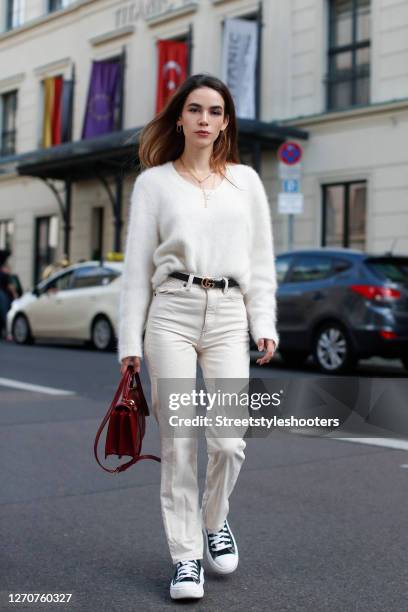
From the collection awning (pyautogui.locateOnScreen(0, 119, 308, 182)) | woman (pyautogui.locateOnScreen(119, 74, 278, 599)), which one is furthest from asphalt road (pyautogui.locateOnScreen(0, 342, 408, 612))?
awning (pyautogui.locateOnScreen(0, 119, 308, 182))

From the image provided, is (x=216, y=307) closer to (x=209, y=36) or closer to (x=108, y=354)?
(x=108, y=354)

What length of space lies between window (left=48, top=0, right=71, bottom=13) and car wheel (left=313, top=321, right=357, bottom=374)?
19372 mm

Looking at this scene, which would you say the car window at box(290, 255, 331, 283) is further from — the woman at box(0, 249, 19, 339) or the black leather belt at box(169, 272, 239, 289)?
the black leather belt at box(169, 272, 239, 289)

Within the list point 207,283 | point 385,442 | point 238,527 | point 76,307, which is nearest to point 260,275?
point 207,283

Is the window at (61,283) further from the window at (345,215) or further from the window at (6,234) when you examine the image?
the window at (6,234)

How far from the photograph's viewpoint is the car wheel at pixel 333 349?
11.9 m

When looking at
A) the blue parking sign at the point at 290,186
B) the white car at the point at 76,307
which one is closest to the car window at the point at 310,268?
the blue parking sign at the point at 290,186

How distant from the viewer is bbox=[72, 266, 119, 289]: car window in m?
16.2

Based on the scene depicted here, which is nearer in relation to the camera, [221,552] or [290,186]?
[221,552]

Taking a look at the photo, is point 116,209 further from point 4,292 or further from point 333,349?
point 333,349

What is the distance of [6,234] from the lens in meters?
30.6

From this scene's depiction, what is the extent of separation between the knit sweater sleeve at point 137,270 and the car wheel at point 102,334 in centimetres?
1220

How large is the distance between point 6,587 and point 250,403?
1.16 metres

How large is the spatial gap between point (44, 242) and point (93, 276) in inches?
491
